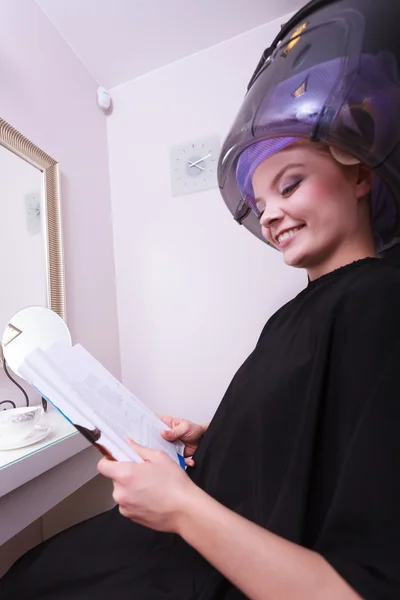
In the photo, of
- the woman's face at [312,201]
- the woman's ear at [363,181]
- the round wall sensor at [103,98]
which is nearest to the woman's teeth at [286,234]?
the woman's face at [312,201]

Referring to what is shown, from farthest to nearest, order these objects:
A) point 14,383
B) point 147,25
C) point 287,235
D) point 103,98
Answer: point 103,98 < point 147,25 < point 14,383 < point 287,235

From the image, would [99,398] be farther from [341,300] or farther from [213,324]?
[213,324]

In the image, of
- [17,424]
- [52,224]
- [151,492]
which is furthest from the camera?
[52,224]

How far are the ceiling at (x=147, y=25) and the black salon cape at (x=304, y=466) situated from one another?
45.9 inches

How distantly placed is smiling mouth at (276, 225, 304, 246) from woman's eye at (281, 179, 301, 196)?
6 centimetres

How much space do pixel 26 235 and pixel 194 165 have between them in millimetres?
670

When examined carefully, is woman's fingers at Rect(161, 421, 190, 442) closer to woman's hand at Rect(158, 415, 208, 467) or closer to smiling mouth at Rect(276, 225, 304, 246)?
woman's hand at Rect(158, 415, 208, 467)

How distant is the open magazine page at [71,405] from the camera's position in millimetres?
351

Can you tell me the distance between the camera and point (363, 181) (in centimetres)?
55

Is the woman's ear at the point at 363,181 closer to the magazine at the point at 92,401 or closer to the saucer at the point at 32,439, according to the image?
the magazine at the point at 92,401

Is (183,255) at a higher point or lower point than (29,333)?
higher

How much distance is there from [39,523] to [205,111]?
Result: 1557 mm

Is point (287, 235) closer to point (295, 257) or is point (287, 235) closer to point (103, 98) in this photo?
point (295, 257)

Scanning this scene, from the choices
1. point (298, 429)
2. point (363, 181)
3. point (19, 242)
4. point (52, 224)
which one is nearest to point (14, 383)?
point (19, 242)
